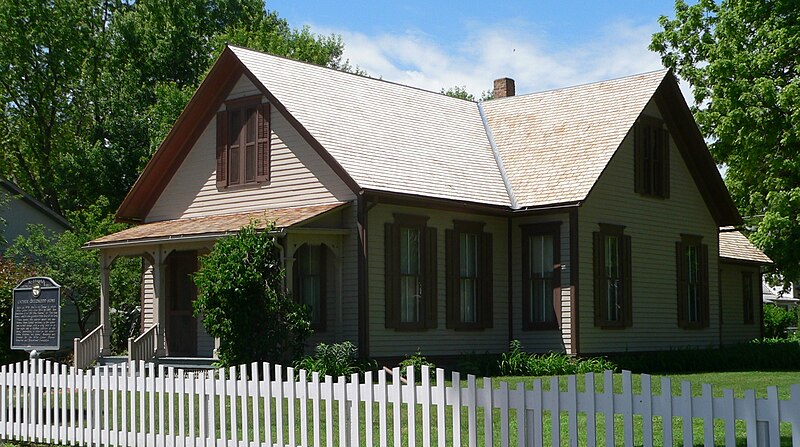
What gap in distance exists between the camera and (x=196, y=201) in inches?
1004

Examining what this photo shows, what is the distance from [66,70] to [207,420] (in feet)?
125

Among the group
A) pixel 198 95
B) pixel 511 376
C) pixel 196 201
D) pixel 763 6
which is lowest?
pixel 511 376

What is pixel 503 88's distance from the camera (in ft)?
106

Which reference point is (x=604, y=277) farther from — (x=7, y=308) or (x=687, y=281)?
(x=7, y=308)

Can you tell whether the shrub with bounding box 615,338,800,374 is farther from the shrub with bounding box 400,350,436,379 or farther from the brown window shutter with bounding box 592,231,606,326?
the shrub with bounding box 400,350,436,379

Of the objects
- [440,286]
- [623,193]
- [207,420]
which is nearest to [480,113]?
[623,193]

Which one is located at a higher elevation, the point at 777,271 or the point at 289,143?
the point at 289,143

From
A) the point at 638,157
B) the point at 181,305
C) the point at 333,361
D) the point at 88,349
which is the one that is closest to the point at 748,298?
the point at 638,157

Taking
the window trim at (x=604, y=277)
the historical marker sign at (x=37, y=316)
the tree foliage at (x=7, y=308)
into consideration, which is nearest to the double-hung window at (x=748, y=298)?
the window trim at (x=604, y=277)

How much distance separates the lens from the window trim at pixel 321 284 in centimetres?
2223

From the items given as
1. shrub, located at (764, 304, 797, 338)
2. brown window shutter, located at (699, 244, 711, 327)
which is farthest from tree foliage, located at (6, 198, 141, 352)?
shrub, located at (764, 304, 797, 338)

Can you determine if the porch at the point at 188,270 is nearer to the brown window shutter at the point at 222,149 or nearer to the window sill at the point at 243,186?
the window sill at the point at 243,186

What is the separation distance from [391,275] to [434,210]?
1903 mm

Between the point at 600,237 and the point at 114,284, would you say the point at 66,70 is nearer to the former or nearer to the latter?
the point at 114,284
